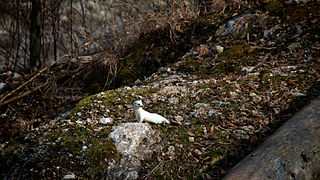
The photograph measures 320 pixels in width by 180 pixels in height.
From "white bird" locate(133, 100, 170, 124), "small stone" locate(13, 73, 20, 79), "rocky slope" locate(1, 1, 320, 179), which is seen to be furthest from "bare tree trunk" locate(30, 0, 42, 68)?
"white bird" locate(133, 100, 170, 124)

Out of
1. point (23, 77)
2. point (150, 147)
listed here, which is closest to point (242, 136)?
point (150, 147)

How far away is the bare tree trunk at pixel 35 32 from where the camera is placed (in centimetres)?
502

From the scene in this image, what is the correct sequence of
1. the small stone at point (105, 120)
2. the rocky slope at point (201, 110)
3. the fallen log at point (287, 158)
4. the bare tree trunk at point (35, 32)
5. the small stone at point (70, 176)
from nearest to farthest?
the fallen log at point (287, 158) < the small stone at point (70, 176) < the rocky slope at point (201, 110) < the small stone at point (105, 120) < the bare tree trunk at point (35, 32)

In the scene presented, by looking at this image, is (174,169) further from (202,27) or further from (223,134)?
(202,27)

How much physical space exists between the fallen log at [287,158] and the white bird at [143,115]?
90 centimetres

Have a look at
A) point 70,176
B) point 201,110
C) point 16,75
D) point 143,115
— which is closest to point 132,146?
point 143,115

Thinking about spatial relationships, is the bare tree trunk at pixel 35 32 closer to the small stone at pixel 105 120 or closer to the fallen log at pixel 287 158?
the small stone at pixel 105 120

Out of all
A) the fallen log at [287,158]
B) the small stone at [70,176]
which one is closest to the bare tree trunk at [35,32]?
the small stone at [70,176]

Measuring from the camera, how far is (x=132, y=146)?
6.77ft

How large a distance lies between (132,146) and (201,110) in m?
0.99

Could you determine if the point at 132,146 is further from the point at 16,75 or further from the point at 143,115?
the point at 16,75

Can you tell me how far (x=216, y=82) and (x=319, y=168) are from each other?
1.77 m

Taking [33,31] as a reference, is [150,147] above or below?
below

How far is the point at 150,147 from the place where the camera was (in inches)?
83.3
